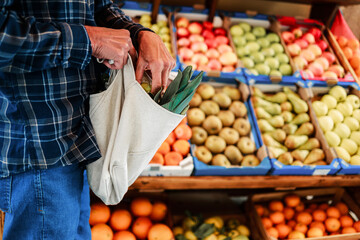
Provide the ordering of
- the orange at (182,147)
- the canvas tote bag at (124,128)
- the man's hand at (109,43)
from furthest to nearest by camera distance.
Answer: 1. the orange at (182,147)
2. the canvas tote bag at (124,128)
3. the man's hand at (109,43)

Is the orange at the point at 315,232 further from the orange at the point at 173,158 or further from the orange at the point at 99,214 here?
the orange at the point at 99,214

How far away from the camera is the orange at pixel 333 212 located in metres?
2.21

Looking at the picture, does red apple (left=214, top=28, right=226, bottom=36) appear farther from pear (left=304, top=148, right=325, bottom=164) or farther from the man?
the man

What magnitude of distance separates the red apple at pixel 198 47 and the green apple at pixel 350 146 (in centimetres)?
125

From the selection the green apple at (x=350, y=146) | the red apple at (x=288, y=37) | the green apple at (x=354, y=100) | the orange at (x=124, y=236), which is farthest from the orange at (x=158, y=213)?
the red apple at (x=288, y=37)

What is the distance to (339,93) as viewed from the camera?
8.14ft

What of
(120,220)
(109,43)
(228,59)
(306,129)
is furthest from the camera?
(228,59)

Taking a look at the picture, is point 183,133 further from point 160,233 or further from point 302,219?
point 302,219

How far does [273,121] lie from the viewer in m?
2.30

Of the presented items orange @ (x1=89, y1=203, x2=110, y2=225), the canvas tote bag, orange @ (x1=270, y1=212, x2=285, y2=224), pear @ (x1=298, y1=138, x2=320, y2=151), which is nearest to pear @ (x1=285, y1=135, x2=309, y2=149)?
pear @ (x1=298, y1=138, x2=320, y2=151)

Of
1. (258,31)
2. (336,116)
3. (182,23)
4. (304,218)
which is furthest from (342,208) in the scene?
(182,23)

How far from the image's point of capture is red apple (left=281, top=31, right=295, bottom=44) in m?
2.83

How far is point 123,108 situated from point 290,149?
159cm

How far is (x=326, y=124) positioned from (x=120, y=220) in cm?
160
